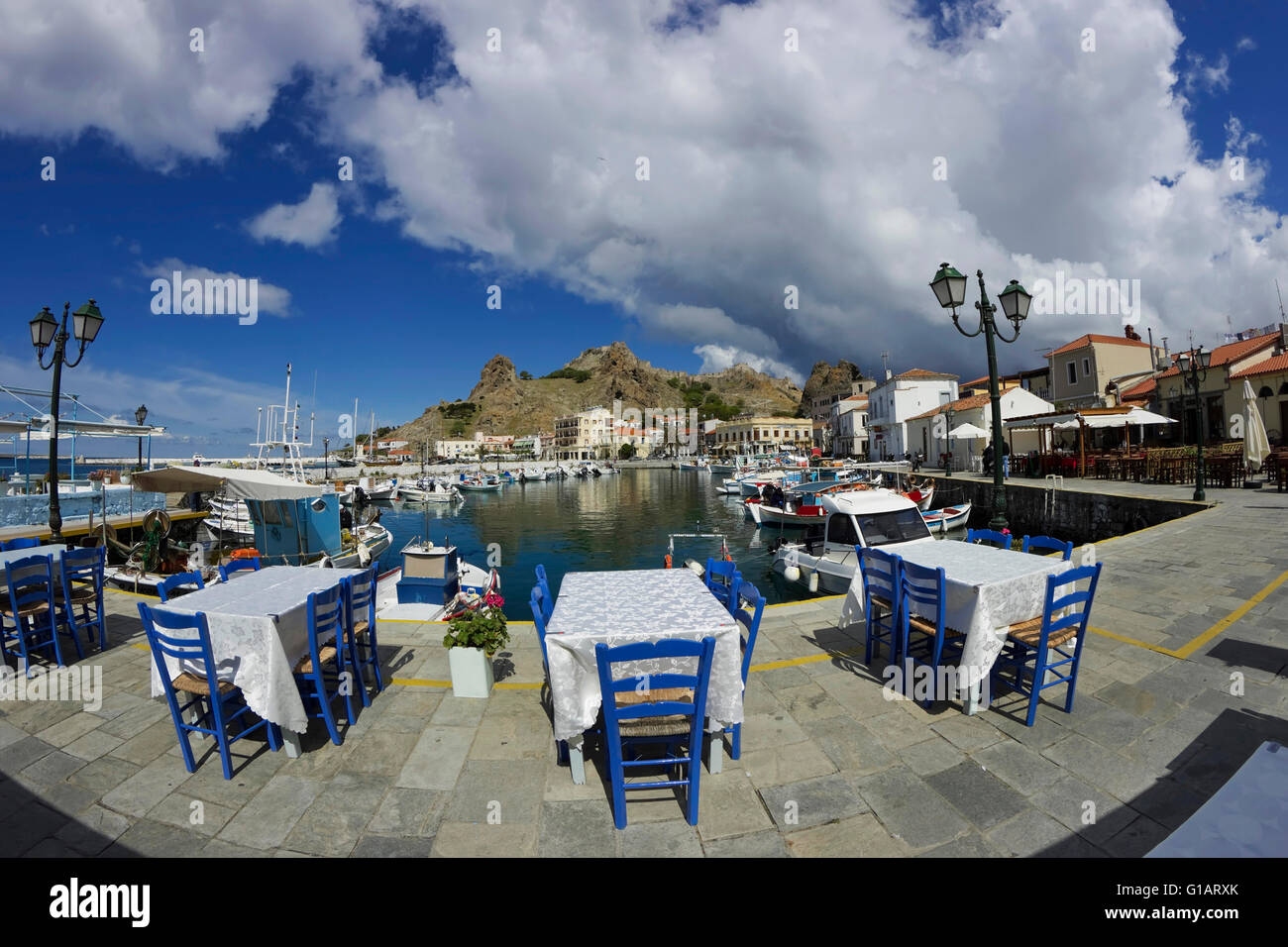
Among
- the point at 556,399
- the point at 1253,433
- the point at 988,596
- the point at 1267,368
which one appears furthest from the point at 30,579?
the point at 556,399

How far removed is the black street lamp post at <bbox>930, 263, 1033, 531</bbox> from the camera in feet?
26.1

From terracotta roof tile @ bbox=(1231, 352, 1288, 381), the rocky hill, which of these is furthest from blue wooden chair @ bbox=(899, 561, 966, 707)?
the rocky hill

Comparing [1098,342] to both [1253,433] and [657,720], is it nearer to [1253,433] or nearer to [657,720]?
[1253,433]

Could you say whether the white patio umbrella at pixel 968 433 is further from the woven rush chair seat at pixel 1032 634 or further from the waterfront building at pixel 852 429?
the waterfront building at pixel 852 429

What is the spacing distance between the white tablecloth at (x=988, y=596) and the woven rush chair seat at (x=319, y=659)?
15.5 feet

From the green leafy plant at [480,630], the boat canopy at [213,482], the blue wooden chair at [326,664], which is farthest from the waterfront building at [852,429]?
the blue wooden chair at [326,664]

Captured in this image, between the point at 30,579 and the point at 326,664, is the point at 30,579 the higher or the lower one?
the higher one

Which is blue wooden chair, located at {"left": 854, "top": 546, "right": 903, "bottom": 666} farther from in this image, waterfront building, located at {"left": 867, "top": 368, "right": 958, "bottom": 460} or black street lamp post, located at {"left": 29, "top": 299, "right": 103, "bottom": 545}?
waterfront building, located at {"left": 867, "top": 368, "right": 958, "bottom": 460}

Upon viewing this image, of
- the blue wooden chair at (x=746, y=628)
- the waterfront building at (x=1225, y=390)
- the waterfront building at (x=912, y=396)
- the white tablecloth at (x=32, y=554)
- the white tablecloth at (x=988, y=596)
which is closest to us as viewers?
the blue wooden chair at (x=746, y=628)

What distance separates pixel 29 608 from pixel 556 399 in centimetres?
17590

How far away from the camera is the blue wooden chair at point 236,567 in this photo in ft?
16.6

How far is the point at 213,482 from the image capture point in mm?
8758

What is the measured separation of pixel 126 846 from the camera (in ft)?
9.36
